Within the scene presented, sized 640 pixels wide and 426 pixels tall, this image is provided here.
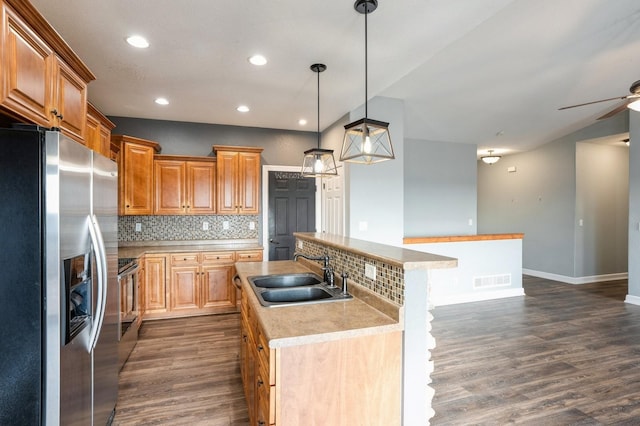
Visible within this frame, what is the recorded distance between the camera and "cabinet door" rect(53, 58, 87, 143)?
1.90 m

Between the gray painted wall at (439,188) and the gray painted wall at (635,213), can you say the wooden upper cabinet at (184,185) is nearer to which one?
the gray painted wall at (439,188)

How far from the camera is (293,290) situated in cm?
229

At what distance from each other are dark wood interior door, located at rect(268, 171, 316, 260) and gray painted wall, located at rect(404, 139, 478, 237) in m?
2.00

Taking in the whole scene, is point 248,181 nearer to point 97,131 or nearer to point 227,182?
point 227,182

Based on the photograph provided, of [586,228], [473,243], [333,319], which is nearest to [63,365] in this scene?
[333,319]

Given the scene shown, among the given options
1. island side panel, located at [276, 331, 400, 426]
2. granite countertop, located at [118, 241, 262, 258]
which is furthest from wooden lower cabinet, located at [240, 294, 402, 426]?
granite countertop, located at [118, 241, 262, 258]

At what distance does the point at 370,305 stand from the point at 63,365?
4.90ft

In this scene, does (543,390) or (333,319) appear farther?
(543,390)

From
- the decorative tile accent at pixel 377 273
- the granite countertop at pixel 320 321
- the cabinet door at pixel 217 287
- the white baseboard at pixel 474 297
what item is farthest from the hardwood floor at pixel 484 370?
the decorative tile accent at pixel 377 273

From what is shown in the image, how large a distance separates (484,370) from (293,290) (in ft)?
6.45

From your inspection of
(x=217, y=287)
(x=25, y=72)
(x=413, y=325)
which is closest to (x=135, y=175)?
(x=217, y=287)

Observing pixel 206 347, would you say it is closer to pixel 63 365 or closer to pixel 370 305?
pixel 63 365

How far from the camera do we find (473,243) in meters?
5.15

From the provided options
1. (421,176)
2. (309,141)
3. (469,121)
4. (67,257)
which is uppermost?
(469,121)
